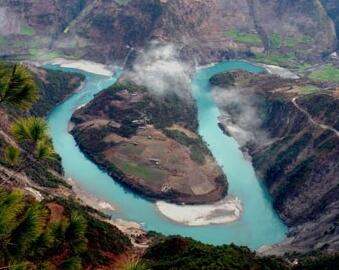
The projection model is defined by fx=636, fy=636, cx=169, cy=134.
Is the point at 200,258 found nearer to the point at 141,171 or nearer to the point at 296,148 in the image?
the point at 141,171

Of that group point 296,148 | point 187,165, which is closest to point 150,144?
point 187,165

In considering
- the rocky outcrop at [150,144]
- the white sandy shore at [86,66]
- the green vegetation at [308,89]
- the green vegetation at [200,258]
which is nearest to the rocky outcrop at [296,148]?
the green vegetation at [308,89]

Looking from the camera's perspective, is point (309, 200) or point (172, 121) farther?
point (172, 121)

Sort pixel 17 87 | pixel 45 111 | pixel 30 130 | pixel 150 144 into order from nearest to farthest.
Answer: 1. pixel 17 87
2. pixel 30 130
3. pixel 150 144
4. pixel 45 111

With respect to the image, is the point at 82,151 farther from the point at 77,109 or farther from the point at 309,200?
the point at 309,200

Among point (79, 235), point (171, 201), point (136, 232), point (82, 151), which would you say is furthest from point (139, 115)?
point (79, 235)

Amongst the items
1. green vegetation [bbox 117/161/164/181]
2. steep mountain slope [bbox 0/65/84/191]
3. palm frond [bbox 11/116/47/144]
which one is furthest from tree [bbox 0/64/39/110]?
green vegetation [bbox 117/161/164/181]

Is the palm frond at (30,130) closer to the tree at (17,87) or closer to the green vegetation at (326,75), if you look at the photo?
the tree at (17,87)
